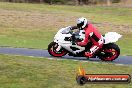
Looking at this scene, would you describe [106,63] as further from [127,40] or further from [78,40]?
[127,40]

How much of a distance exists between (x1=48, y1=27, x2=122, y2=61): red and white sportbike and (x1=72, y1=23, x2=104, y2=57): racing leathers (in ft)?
0.52

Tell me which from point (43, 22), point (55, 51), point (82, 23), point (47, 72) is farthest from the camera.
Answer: point (43, 22)

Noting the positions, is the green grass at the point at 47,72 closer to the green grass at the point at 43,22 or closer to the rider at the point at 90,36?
the rider at the point at 90,36

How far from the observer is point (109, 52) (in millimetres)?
18062

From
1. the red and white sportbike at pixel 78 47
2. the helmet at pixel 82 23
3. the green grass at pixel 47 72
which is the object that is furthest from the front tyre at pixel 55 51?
the green grass at pixel 47 72

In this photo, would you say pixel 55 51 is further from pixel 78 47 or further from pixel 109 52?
pixel 109 52

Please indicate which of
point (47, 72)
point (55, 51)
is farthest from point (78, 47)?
point (47, 72)

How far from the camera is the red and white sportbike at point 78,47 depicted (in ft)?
58.9

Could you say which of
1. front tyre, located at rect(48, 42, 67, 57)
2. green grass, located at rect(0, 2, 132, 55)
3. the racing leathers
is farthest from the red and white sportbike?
green grass, located at rect(0, 2, 132, 55)

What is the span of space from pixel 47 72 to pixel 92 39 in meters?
4.83

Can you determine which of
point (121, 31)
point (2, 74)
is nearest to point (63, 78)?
point (2, 74)

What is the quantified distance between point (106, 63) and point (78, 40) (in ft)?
5.75

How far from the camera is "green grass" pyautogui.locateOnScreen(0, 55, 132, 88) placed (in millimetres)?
11992

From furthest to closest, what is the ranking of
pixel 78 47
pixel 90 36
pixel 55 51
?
1. pixel 55 51
2. pixel 78 47
3. pixel 90 36
